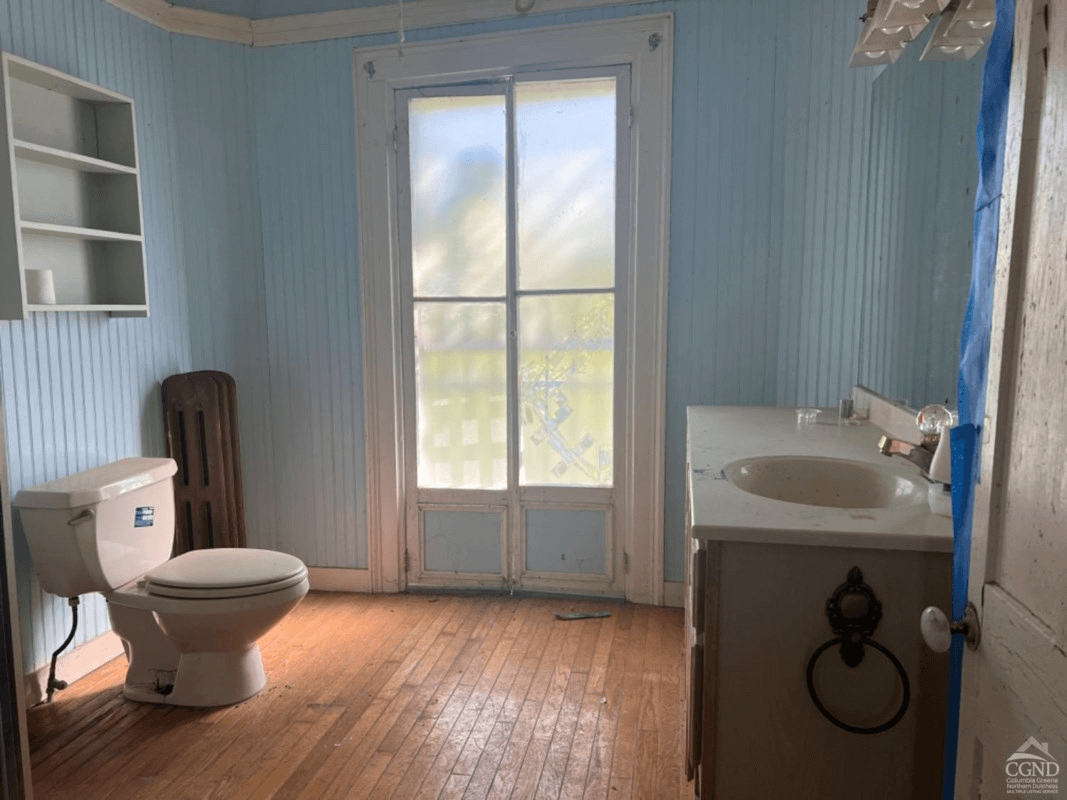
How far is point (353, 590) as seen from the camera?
342 cm

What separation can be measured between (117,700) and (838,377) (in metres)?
2.71

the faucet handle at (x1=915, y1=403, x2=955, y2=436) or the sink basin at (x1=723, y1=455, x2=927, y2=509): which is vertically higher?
the faucet handle at (x1=915, y1=403, x2=955, y2=436)

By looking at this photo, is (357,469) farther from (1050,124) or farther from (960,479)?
(1050,124)

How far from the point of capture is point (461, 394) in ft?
10.8

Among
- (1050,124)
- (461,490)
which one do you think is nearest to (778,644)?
(1050,124)

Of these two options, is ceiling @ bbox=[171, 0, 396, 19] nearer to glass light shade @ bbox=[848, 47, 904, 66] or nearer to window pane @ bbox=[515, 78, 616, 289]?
window pane @ bbox=[515, 78, 616, 289]

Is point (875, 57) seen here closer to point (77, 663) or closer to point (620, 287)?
point (620, 287)

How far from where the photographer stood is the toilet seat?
2266mm

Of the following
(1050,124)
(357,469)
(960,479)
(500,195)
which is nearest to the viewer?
(1050,124)

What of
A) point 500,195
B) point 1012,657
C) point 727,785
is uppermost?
point 500,195

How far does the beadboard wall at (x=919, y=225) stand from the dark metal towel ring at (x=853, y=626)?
2.23ft

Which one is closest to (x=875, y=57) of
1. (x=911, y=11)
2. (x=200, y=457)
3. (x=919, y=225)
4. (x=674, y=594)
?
(x=911, y=11)

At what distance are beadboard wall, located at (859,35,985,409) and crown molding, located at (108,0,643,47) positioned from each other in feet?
4.32

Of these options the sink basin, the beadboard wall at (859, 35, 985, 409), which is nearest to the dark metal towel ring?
the sink basin
